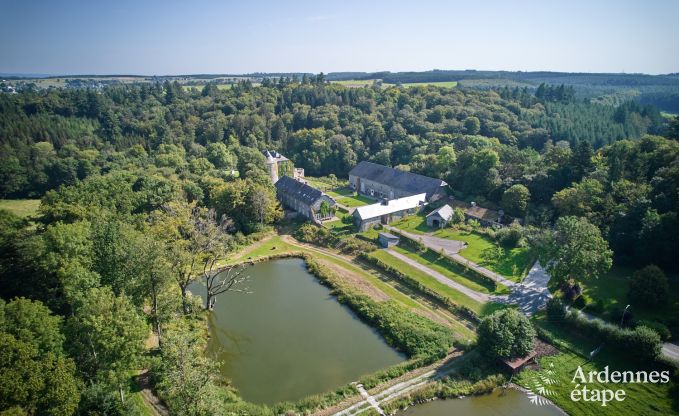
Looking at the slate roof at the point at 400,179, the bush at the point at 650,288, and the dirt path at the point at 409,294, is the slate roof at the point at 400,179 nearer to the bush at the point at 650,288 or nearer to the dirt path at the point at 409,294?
the dirt path at the point at 409,294

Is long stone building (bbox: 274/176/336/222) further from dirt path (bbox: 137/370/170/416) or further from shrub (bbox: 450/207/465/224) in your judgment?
dirt path (bbox: 137/370/170/416)

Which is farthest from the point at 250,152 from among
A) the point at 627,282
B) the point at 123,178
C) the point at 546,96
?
the point at 546,96

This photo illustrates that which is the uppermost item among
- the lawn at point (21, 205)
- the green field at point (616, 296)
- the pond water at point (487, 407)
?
the green field at point (616, 296)

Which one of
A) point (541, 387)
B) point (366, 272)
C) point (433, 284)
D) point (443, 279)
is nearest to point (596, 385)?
point (541, 387)

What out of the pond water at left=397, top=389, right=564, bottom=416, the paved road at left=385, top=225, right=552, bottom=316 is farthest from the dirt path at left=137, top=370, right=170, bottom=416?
the paved road at left=385, top=225, right=552, bottom=316

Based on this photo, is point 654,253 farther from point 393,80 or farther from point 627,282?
point 393,80

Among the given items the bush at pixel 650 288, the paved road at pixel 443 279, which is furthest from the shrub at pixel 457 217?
the bush at pixel 650 288
